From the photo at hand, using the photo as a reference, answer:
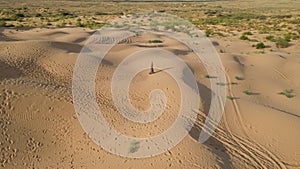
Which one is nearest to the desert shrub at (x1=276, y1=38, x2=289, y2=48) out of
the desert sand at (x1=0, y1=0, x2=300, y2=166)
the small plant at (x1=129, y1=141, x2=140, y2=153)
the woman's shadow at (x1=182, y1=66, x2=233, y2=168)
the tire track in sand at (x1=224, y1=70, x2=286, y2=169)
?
the desert sand at (x1=0, y1=0, x2=300, y2=166)

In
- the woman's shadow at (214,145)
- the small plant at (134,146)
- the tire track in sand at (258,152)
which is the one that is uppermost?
the small plant at (134,146)

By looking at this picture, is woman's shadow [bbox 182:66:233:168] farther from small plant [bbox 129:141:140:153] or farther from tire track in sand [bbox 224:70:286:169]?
small plant [bbox 129:141:140:153]

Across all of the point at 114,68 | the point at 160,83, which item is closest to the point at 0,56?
the point at 114,68

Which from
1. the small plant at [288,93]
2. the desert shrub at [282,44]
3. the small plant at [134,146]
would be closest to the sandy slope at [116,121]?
the small plant at [288,93]

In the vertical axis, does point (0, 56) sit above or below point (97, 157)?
above

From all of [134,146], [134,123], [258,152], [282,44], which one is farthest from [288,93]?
[282,44]

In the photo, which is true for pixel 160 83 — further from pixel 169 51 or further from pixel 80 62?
pixel 169 51

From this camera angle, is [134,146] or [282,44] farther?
[282,44]

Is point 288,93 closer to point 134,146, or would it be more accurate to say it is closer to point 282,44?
point 134,146

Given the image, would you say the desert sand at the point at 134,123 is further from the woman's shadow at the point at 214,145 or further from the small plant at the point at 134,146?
the small plant at the point at 134,146
